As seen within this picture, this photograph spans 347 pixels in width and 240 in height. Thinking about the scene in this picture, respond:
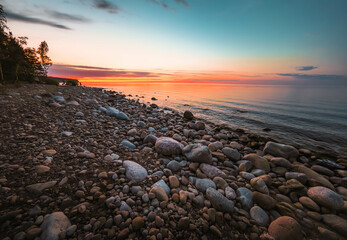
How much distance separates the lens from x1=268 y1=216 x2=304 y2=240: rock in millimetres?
2236

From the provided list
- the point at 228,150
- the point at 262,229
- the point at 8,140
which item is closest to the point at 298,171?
the point at 228,150

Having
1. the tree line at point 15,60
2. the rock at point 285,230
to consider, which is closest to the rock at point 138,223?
the rock at point 285,230

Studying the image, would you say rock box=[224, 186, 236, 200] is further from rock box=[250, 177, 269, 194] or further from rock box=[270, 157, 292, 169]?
rock box=[270, 157, 292, 169]

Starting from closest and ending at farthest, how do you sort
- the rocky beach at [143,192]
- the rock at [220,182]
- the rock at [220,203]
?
the rocky beach at [143,192], the rock at [220,203], the rock at [220,182]

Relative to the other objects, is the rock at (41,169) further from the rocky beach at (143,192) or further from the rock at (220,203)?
the rock at (220,203)

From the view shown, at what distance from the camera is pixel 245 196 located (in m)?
3.00

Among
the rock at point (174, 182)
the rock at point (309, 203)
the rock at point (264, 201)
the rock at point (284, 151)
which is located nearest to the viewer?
the rock at point (264, 201)

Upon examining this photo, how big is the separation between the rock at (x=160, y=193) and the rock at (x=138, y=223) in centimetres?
57

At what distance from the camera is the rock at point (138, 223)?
2.03m

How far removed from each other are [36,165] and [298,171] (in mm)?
7188

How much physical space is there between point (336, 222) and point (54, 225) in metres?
4.94

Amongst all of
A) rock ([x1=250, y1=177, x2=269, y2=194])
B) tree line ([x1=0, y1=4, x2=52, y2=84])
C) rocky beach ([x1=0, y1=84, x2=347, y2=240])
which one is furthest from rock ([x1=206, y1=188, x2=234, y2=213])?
tree line ([x1=0, y1=4, x2=52, y2=84])

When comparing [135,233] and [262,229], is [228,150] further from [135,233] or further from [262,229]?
[135,233]

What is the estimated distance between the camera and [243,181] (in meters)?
3.71
